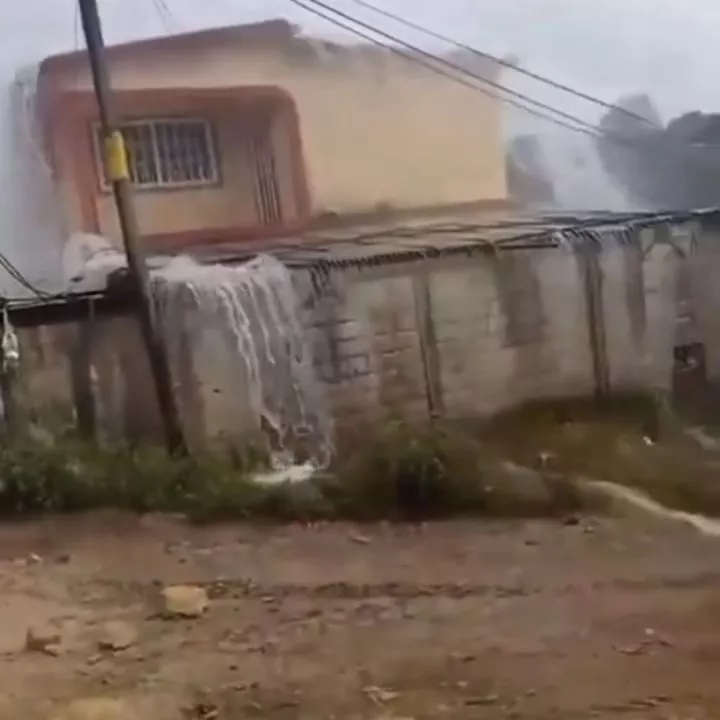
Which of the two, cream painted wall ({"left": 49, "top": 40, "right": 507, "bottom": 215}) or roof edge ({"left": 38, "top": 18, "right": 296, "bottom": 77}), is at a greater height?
roof edge ({"left": 38, "top": 18, "right": 296, "bottom": 77})

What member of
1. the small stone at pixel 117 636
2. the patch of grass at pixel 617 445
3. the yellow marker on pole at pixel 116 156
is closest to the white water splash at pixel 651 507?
the patch of grass at pixel 617 445

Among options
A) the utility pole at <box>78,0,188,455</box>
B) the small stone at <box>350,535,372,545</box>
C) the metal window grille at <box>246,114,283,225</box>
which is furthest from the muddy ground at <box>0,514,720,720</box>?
the metal window grille at <box>246,114,283,225</box>

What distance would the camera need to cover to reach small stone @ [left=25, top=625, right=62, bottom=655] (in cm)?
129

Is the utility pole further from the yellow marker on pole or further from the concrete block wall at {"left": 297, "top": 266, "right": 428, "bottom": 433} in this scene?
the concrete block wall at {"left": 297, "top": 266, "right": 428, "bottom": 433}

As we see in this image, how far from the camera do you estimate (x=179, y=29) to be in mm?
1621

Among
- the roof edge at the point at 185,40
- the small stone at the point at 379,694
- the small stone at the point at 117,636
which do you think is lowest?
the small stone at the point at 379,694

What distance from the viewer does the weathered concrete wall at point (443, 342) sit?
5.35ft

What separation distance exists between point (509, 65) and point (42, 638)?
0.98 meters

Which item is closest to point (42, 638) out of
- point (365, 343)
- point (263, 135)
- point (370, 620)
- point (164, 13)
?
point (370, 620)

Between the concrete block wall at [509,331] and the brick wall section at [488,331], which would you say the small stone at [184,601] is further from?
the concrete block wall at [509,331]

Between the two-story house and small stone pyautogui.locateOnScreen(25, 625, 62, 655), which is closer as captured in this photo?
small stone pyautogui.locateOnScreen(25, 625, 62, 655)

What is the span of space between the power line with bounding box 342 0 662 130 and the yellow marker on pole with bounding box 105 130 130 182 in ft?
1.25

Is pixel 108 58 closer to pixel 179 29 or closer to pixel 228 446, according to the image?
pixel 179 29

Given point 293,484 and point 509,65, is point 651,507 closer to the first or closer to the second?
point 293,484
